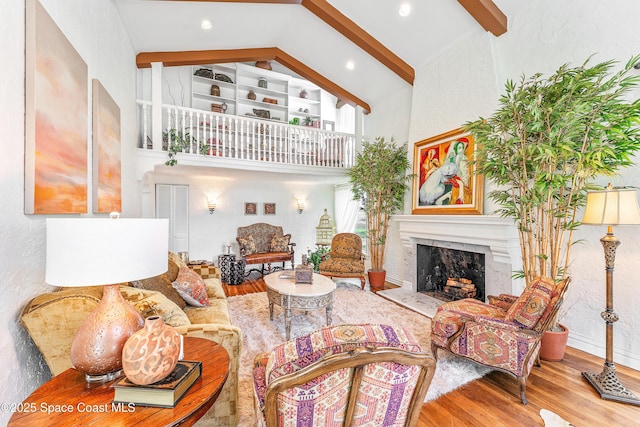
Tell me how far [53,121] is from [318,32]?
4118 millimetres

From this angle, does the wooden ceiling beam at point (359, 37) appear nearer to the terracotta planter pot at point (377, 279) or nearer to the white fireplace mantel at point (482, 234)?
the white fireplace mantel at point (482, 234)

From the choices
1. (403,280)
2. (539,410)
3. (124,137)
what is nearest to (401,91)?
(403,280)

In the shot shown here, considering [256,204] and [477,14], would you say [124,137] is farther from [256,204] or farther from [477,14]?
[477,14]

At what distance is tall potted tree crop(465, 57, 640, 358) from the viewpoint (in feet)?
6.93

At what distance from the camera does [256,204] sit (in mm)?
6434

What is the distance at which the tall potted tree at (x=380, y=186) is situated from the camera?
475 centimetres

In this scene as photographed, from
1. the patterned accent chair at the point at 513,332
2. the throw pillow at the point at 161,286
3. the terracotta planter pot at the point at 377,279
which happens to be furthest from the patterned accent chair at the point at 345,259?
the throw pillow at the point at 161,286

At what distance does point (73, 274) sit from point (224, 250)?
5284mm

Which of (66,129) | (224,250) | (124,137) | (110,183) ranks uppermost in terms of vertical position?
(124,137)

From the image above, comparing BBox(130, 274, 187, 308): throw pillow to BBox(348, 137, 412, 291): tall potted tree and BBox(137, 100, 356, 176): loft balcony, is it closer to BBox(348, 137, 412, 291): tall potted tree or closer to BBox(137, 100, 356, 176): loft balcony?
BBox(137, 100, 356, 176): loft balcony

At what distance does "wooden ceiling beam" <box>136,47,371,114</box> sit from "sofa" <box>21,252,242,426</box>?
356cm

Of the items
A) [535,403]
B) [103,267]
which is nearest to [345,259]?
[535,403]

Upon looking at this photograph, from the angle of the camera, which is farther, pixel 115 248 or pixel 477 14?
pixel 477 14

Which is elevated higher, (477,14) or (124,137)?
(477,14)
